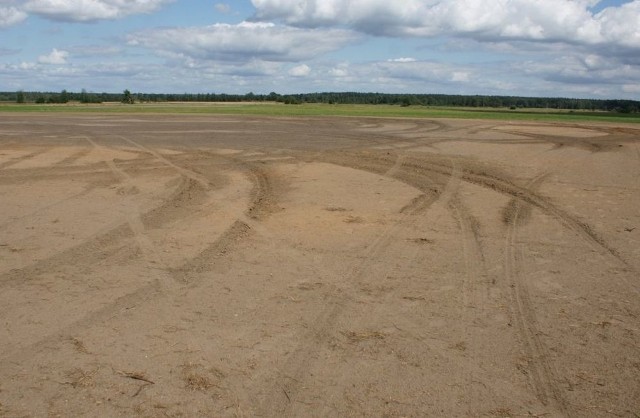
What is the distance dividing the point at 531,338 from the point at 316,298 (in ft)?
7.57

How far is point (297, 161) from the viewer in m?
19.8

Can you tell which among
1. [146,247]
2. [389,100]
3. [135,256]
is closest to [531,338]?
[135,256]

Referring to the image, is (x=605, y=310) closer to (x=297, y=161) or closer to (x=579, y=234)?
(x=579, y=234)

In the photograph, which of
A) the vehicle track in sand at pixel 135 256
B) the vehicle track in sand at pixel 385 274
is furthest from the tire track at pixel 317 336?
the vehicle track in sand at pixel 135 256

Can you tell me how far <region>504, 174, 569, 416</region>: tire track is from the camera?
484 cm

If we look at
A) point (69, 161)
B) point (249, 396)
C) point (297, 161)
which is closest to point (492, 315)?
point (249, 396)

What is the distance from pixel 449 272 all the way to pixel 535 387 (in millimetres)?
3122

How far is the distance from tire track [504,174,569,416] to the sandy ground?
0.07ft

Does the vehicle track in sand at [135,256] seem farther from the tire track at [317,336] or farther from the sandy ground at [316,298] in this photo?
the tire track at [317,336]

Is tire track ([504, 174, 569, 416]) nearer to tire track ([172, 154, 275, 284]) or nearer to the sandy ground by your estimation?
the sandy ground

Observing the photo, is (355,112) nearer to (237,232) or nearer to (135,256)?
(237,232)

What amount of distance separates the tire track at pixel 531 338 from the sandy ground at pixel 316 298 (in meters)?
0.02

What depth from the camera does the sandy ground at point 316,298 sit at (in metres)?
4.85

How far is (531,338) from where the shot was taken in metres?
5.91
